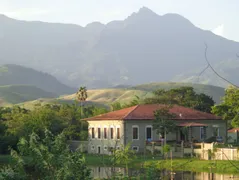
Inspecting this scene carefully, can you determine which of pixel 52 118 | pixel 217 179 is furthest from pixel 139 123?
pixel 217 179

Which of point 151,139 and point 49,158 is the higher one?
point 49,158

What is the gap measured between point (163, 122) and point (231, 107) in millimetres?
8171

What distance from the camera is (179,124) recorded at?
6059 cm

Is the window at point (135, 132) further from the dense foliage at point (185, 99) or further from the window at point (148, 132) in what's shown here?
the dense foliage at point (185, 99)

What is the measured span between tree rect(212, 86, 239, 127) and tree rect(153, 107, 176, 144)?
19.0 ft

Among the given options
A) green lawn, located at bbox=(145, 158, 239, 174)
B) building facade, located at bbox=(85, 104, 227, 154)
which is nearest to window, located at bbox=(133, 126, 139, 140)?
building facade, located at bbox=(85, 104, 227, 154)

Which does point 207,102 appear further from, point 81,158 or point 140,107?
point 81,158

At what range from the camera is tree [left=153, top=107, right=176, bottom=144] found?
191 ft

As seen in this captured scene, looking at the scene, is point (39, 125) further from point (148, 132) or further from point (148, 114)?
point (148, 132)

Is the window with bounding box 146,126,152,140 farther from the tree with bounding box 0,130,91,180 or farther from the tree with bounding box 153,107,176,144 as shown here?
the tree with bounding box 0,130,91,180

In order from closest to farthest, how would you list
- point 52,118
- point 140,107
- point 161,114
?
point 161,114 < point 140,107 < point 52,118

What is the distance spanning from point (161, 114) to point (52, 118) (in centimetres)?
1912

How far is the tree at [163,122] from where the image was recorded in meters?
58.2

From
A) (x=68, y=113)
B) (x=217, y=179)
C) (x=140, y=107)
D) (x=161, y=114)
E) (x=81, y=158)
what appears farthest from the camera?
(x=68, y=113)
